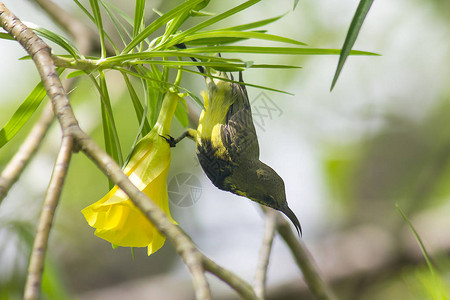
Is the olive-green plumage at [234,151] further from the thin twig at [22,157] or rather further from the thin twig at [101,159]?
the thin twig at [101,159]

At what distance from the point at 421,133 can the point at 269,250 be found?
3.75 m

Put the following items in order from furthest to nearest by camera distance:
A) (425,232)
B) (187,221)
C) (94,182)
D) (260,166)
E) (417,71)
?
(417,71)
(94,182)
(187,221)
(425,232)
(260,166)

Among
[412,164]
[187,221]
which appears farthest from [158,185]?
[412,164]

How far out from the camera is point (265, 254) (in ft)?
4.86

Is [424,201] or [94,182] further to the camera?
[424,201]

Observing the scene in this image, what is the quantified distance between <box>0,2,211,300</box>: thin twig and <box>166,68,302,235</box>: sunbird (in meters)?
0.61

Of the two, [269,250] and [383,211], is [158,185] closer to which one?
[269,250]

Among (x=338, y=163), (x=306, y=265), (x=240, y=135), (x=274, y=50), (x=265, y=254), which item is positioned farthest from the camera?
(x=338, y=163)

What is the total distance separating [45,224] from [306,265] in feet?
4.14

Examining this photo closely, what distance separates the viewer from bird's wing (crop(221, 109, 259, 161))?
1.33 m

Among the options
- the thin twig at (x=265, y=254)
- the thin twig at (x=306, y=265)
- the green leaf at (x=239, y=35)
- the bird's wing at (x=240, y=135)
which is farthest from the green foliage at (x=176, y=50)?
the thin twig at (x=306, y=265)

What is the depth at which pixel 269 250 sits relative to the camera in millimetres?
1505

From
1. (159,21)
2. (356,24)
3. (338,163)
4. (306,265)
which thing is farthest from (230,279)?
(338,163)

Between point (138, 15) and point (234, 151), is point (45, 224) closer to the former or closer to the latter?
point (138, 15)
